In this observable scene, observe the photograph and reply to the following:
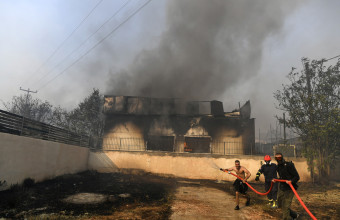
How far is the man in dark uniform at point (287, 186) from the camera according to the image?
15.6ft

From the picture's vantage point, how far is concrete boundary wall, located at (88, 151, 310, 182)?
39.9 ft

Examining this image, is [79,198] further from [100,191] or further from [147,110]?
[147,110]

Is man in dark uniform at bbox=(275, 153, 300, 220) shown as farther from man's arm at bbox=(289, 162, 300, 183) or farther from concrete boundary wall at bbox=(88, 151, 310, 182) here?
concrete boundary wall at bbox=(88, 151, 310, 182)

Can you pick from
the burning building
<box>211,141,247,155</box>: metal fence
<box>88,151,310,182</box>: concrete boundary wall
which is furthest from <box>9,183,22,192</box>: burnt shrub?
<box>211,141,247,155</box>: metal fence

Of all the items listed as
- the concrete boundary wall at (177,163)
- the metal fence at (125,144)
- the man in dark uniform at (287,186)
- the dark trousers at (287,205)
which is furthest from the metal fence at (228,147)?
the dark trousers at (287,205)

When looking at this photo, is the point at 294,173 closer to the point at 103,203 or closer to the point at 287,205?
the point at 287,205

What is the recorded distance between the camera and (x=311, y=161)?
11234 mm

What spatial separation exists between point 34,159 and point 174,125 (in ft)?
41.4

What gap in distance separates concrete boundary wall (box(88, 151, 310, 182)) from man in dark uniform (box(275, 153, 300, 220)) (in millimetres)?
7164

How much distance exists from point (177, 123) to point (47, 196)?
44.9 feet

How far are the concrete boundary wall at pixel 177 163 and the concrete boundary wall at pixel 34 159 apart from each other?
188 cm

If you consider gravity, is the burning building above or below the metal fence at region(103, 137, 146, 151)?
above

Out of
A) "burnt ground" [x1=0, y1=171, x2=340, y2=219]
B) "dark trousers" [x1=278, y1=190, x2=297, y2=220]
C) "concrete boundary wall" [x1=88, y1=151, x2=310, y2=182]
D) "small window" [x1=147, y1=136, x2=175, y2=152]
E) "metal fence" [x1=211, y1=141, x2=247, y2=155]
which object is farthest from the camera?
"small window" [x1=147, y1=136, x2=175, y2=152]

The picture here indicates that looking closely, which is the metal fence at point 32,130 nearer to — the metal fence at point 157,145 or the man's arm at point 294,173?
the metal fence at point 157,145
